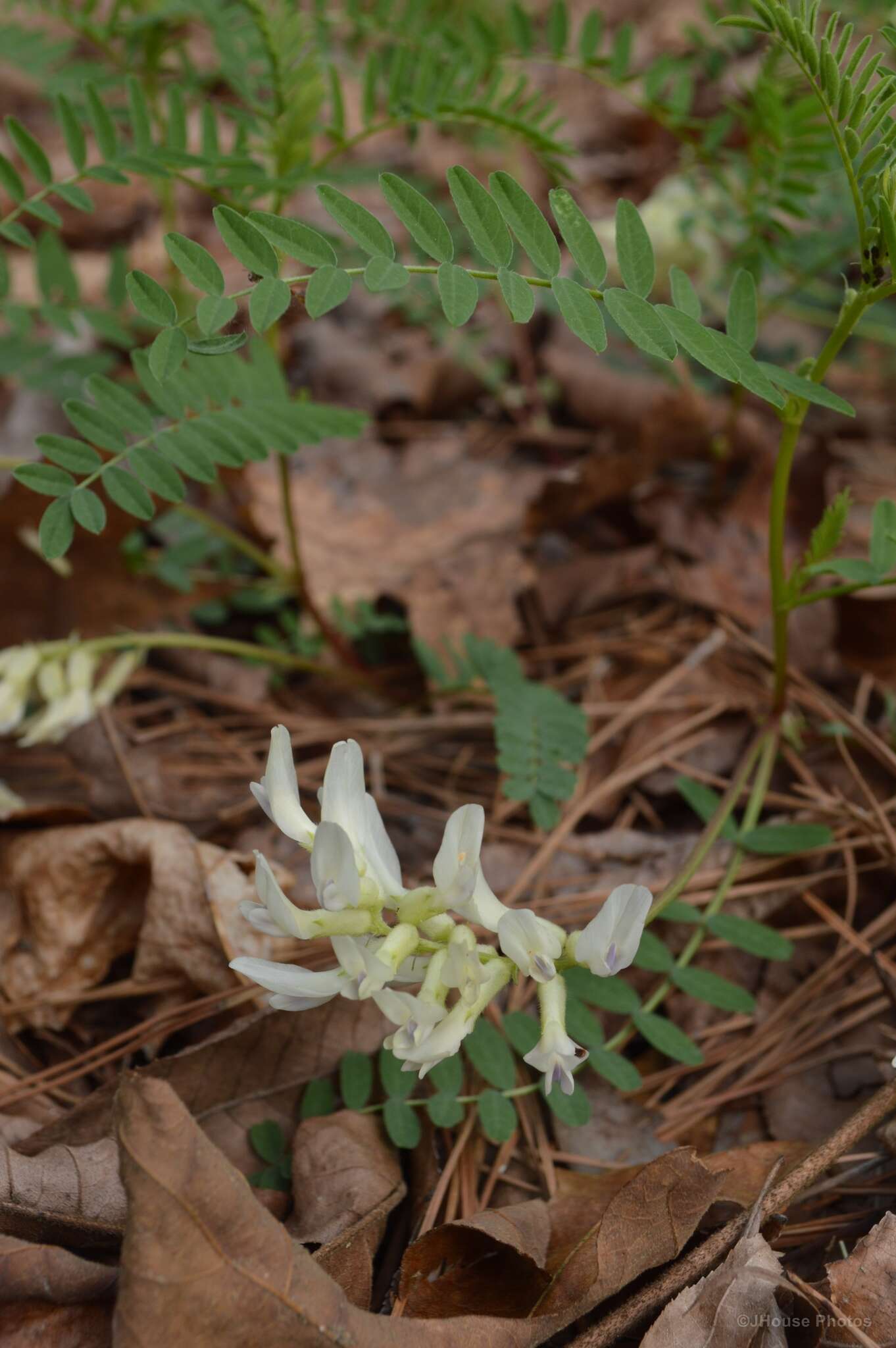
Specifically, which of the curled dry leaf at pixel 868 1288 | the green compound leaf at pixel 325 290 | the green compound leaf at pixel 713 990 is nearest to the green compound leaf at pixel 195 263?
the green compound leaf at pixel 325 290

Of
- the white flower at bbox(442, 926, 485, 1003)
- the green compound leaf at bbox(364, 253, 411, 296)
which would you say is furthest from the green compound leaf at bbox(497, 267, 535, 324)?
the white flower at bbox(442, 926, 485, 1003)

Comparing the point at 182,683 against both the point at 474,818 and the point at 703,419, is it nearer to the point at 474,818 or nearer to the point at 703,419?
the point at 474,818

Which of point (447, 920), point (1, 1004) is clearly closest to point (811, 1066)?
point (447, 920)

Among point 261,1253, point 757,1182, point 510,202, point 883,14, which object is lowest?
point 757,1182

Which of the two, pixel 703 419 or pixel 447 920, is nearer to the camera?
pixel 447 920

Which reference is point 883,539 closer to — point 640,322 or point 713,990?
point 640,322

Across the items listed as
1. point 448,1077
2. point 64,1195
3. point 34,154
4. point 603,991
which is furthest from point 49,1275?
point 34,154

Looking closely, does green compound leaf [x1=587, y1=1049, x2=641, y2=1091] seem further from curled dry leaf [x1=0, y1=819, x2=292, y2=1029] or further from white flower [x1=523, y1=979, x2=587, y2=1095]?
curled dry leaf [x1=0, y1=819, x2=292, y2=1029]

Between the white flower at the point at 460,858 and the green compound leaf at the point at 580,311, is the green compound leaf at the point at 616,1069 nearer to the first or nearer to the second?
the white flower at the point at 460,858
